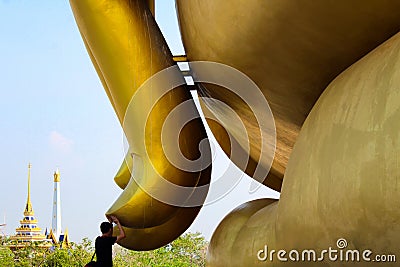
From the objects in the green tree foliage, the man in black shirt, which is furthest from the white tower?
the man in black shirt

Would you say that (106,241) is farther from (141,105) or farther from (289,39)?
(289,39)

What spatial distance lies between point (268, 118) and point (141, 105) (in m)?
0.44

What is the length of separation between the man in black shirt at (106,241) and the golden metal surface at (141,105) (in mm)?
58

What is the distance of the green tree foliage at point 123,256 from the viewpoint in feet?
45.2

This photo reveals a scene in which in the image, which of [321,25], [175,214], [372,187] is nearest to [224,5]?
[321,25]

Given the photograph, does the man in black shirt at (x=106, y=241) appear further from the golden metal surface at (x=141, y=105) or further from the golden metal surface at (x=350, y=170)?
the golden metal surface at (x=350, y=170)

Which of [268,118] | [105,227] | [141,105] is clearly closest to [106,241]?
[105,227]

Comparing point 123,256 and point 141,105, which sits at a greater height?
point 123,256

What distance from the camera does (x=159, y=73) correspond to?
230 cm

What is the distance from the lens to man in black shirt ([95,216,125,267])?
242 centimetres

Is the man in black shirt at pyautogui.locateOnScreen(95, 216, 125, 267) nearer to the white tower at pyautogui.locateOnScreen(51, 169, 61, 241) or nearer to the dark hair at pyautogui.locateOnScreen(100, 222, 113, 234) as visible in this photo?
the dark hair at pyautogui.locateOnScreen(100, 222, 113, 234)

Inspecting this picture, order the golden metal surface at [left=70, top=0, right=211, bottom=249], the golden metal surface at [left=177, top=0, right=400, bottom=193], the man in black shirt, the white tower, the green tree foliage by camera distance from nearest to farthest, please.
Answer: the golden metal surface at [left=177, top=0, right=400, bottom=193] < the golden metal surface at [left=70, top=0, right=211, bottom=249] < the man in black shirt < the green tree foliage < the white tower

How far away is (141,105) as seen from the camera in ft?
7.39

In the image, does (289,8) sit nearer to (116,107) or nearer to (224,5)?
(224,5)
